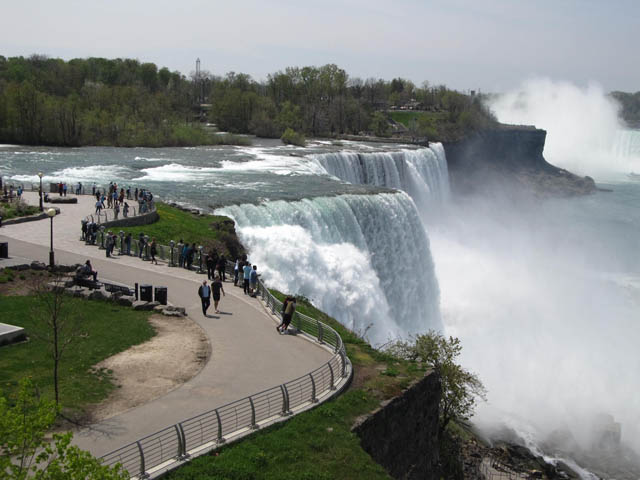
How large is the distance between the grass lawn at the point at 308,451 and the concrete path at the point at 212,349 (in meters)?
1.27

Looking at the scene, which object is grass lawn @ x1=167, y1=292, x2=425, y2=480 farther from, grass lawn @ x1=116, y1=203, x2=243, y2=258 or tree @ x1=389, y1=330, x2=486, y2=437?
grass lawn @ x1=116, y1=203, x2=243, y2=258

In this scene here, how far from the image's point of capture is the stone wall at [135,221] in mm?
27000

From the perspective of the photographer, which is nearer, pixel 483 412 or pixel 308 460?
pixel 308 460

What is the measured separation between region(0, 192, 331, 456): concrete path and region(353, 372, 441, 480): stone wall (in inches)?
75.3

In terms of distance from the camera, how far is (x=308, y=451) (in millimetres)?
11383

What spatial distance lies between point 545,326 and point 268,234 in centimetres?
1639

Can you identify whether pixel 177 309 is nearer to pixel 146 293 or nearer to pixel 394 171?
pixel 146 293

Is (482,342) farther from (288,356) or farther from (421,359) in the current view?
(288,356)

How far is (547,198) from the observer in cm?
8056

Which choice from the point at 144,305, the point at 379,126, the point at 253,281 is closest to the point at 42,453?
the point at 144,305

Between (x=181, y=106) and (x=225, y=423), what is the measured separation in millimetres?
85640

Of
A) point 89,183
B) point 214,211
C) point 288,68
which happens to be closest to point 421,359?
point 214,211

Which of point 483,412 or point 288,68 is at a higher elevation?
point 288,68

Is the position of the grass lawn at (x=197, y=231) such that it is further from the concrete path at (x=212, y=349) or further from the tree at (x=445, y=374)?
the tree at (x=445, y=374)
